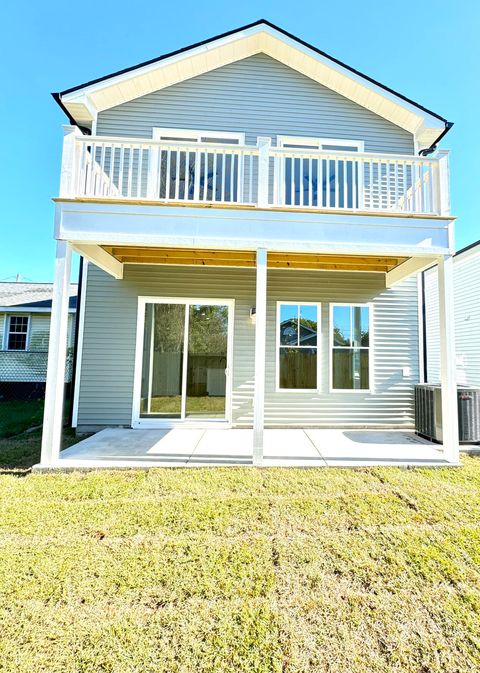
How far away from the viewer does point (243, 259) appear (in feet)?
20.4

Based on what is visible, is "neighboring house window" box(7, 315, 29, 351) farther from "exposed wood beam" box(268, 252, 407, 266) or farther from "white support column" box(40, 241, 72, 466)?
"exposed wood beam" box(268, 252, 407, 266)

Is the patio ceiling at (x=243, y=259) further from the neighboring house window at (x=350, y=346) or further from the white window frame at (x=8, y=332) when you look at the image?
the white window frame at (x=8, y=332)

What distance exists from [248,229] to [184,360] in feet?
10.2

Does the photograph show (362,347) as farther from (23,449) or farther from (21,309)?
(21,309)

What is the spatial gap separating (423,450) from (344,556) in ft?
11.2

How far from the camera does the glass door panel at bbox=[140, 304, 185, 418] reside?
6.60m

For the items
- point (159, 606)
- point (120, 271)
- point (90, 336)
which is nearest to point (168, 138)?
point (120, 271)

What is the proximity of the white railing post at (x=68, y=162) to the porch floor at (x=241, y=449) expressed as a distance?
3.95 m

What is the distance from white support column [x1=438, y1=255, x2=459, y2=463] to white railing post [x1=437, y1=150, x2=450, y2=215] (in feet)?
2.53

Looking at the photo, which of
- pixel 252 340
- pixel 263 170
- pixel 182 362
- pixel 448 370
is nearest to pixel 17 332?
pixel 182 362

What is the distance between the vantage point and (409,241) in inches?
191

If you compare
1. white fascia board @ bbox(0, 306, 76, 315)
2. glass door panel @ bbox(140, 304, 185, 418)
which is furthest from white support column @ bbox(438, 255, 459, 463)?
white fascia board @ bbox(0, 306, 76, 315)

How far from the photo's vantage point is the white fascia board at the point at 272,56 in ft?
21.6

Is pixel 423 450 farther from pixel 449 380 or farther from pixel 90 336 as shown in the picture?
pixel 90 336
